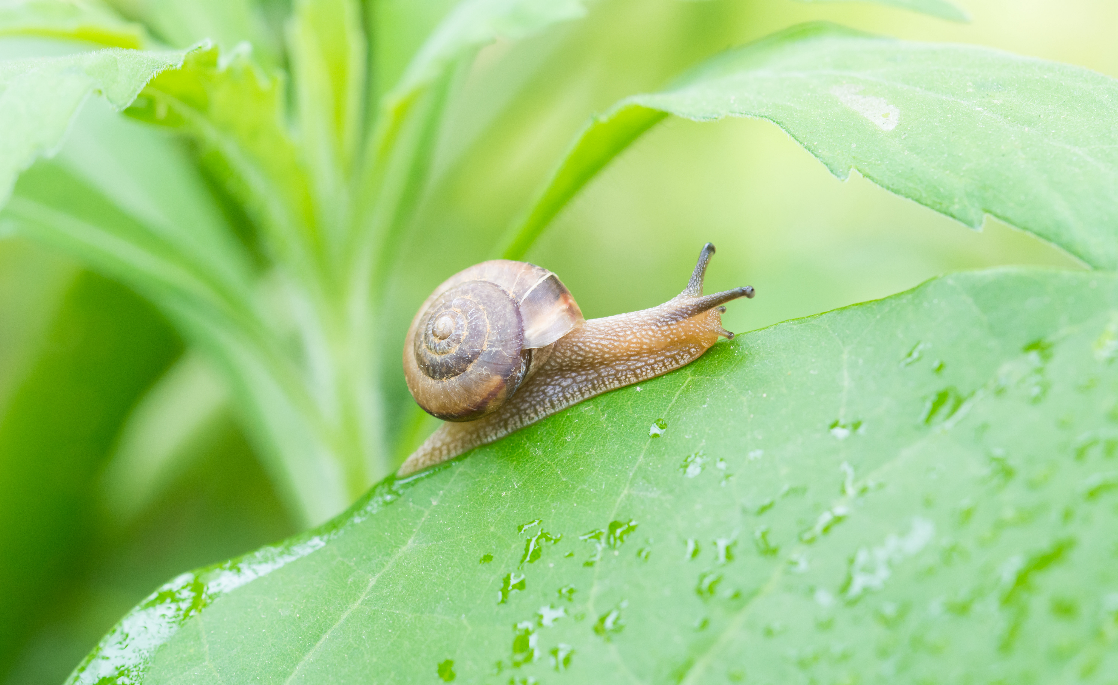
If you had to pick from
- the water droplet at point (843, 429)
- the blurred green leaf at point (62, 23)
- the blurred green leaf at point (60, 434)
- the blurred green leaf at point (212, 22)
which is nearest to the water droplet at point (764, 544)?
the water droplet at point (843, 429)

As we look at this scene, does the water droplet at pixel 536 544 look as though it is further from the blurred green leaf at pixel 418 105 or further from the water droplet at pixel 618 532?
the blurred green leaf at pixel 418 105

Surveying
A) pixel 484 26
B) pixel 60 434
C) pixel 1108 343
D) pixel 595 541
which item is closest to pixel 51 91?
pixel 484 26

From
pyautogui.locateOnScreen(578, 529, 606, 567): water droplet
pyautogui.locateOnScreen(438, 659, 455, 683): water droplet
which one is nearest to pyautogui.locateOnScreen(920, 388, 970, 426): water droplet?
pyautogui.locateOnScreen(578, 529, 606, 567): water droplet

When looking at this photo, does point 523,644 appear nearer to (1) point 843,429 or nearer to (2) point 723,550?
(2) point 723,550

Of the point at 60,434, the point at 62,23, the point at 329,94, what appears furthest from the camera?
the point at 60,434

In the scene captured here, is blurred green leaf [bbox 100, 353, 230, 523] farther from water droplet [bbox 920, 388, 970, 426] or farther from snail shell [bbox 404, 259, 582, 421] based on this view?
water droplet [bbox 920, 388, 970, 426]

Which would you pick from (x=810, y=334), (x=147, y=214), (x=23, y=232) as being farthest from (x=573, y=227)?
(x=810, y=334)
